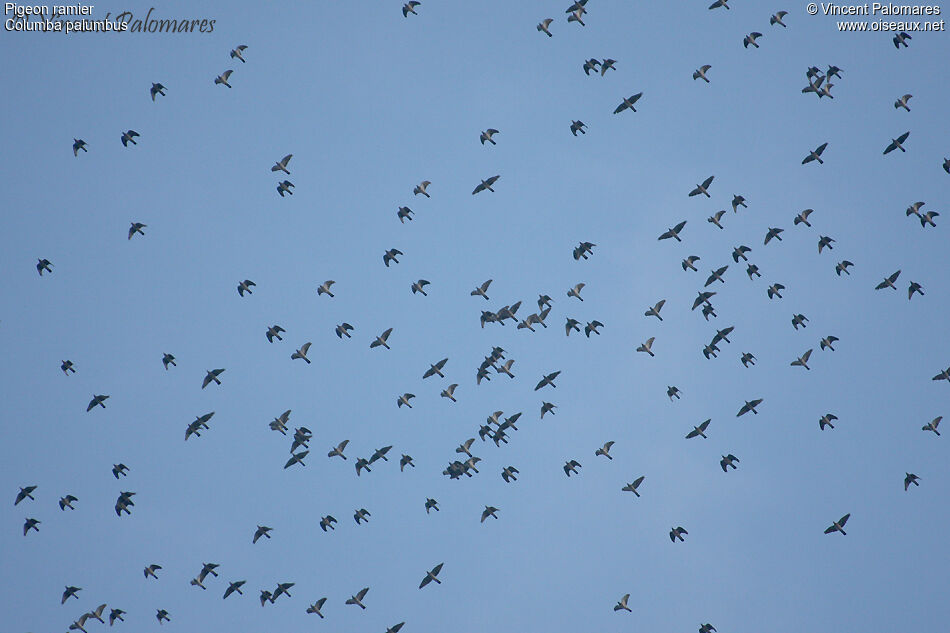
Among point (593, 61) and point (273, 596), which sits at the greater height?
point (593, 61)

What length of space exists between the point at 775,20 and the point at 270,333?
125 ft

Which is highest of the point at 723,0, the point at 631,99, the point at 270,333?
the point at 723,0

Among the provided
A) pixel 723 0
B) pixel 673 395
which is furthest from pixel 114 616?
pixel 723 0

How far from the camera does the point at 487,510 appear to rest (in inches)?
2763

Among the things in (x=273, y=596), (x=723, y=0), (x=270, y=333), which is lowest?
(x=273, y=596)

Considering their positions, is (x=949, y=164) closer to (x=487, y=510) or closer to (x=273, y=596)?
(x=487, y=510)

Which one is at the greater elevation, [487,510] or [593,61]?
[593,61]

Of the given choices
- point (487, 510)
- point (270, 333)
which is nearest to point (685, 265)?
point (487, 510)

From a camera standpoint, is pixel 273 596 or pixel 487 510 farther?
pixel 487 510

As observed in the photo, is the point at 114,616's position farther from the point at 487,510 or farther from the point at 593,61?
the point at 593,61

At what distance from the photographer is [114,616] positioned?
66125 mm

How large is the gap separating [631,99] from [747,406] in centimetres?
1946

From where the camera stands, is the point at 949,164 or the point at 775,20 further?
the point at 775,20

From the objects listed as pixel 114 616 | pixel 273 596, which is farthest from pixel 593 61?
pixel 114 616
